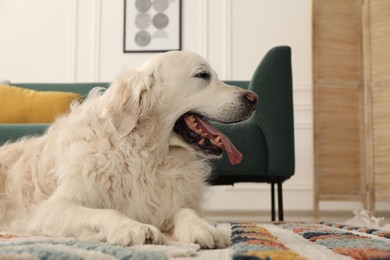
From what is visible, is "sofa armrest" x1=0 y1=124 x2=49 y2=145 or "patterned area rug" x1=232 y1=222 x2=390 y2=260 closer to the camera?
"patterned area rug" x1=232 y1=222 x2=390 y2=260

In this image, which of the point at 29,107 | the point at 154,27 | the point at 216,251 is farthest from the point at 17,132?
the point at 154,27

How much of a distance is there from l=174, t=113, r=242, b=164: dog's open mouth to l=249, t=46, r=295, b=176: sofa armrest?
2.98 feet

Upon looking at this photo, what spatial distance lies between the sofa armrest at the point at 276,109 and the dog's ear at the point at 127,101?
1.10 metres

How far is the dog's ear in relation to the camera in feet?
5.04

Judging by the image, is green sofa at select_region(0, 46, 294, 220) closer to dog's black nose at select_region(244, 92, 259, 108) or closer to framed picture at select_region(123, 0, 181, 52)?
dog's black nose at select_region(244, 92, 259, 108)

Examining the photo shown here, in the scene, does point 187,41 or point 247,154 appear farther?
point 187,41

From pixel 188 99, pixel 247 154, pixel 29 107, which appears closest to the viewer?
pixel 188 99

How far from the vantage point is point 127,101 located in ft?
5.14

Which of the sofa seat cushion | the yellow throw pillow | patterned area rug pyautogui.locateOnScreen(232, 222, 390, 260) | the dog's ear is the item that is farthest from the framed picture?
patterned area rug pyautogui.locateOnScreen(232, 222, 390, 260)

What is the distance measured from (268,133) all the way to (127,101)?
119 centimetres

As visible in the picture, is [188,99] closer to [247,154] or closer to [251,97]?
[251,97]

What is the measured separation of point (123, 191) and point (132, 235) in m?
0.39

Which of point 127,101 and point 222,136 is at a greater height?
point 127,101

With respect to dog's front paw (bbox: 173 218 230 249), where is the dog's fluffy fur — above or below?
above
